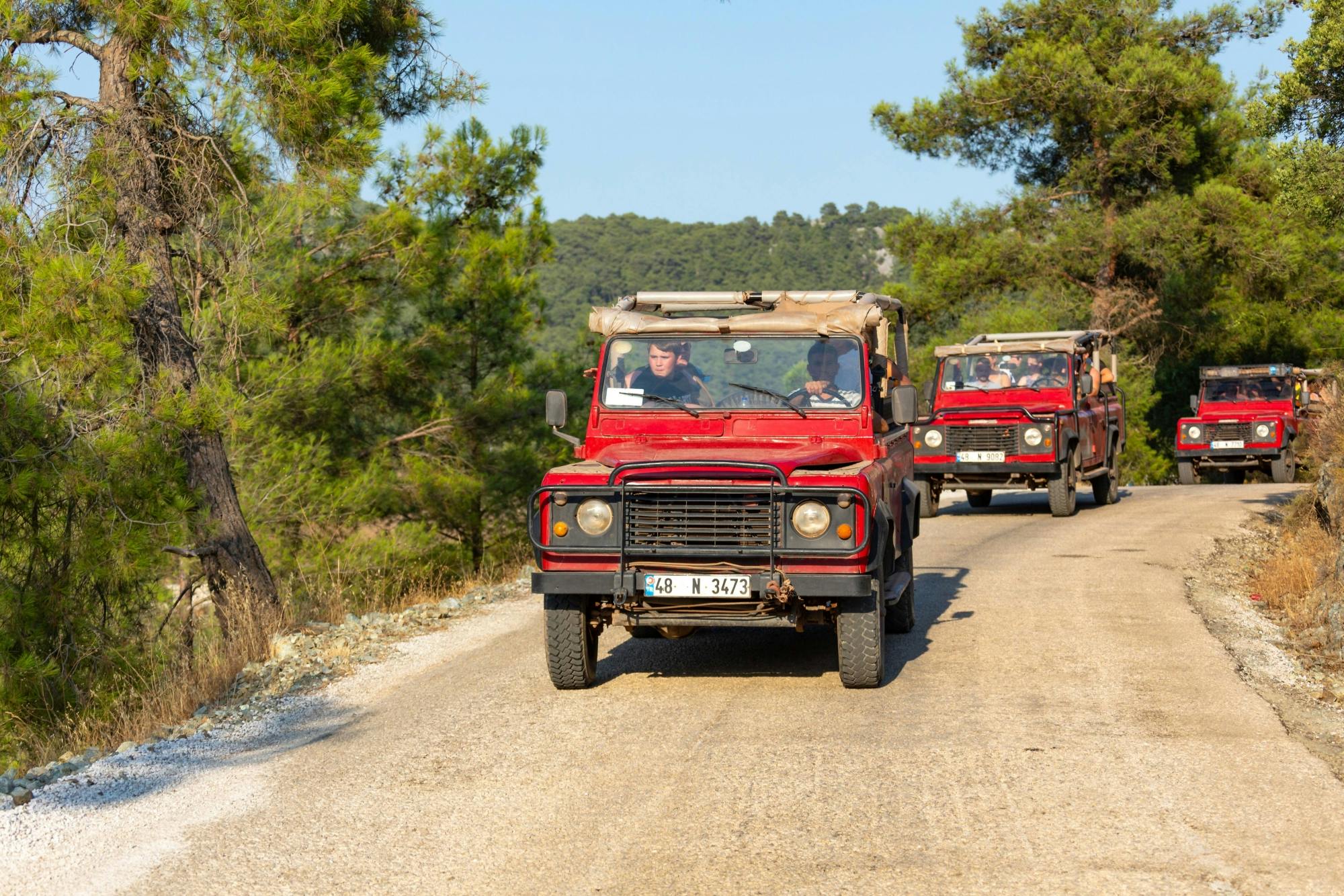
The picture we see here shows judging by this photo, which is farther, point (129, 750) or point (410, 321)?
point (410, 321)

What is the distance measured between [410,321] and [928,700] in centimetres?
1380

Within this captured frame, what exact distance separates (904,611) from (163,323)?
735 centimetres

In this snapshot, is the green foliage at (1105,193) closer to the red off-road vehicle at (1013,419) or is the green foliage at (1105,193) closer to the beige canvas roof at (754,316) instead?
the red off-road vehicle at (1013,419)

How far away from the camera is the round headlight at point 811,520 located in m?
7.10

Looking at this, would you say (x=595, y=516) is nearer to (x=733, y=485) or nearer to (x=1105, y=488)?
(x=733, y=485)

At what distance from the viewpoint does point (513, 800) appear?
18.7 feet

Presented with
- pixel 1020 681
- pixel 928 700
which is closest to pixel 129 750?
pixel 928 700

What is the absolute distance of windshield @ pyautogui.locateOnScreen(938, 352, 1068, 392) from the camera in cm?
1884

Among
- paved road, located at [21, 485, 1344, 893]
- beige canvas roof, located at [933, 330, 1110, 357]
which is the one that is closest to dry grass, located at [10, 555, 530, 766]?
paved road, located at [21, 485, 1344, 893]

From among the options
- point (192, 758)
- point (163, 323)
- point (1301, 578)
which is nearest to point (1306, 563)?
point (1301, 578)

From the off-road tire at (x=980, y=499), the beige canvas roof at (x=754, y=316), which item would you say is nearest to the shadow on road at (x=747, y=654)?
the beige canvas roof at (x=754, y=316)

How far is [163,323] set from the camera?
41.3 ft

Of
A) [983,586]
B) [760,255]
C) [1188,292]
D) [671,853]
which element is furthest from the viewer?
[760,255]

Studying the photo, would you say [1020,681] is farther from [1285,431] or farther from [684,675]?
[1285,431]
